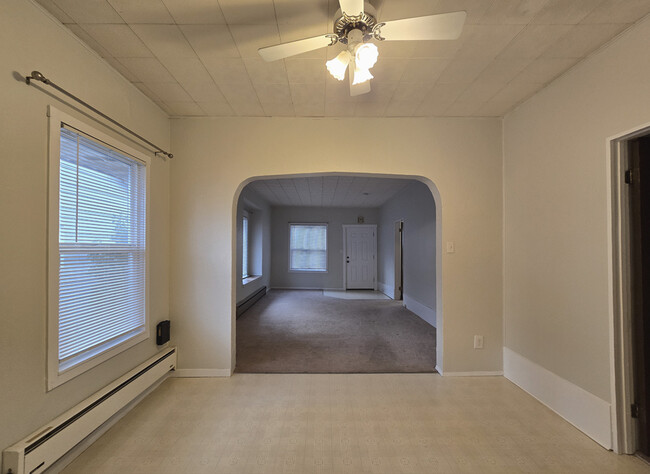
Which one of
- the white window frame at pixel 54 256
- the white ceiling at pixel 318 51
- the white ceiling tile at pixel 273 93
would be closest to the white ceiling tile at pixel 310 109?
the white ceiling at pixel 318 51

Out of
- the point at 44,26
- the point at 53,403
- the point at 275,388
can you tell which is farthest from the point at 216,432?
the point at 44,26

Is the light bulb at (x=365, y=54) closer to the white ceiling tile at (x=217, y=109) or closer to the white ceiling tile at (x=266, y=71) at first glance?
the white ceiling tile at (x=266, y=71)

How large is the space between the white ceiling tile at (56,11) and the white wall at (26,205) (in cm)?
4

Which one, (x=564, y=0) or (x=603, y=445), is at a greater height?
(x=564, y=0)

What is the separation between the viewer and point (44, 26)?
1.61m

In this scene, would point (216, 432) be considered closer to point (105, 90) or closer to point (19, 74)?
point (19, 74)

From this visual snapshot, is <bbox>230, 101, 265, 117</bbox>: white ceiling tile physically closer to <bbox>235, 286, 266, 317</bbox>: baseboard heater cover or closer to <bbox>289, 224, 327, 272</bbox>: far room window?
<bbox>235, 286, 266, 317</bbox>: baseboard heater cover

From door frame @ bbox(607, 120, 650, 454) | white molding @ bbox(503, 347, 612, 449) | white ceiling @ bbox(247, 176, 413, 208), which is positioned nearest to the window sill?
white ceiling @ bbox(247, 176, 413, 208)

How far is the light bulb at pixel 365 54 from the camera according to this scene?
1.40 meters

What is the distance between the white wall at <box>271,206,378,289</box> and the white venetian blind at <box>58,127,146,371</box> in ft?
20.9

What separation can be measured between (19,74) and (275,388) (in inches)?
107

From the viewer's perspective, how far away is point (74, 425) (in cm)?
171

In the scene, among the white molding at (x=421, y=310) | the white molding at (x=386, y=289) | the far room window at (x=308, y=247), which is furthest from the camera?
the far room window at (x=308, y=247)

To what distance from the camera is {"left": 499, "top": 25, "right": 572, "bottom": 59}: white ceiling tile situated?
172cm
